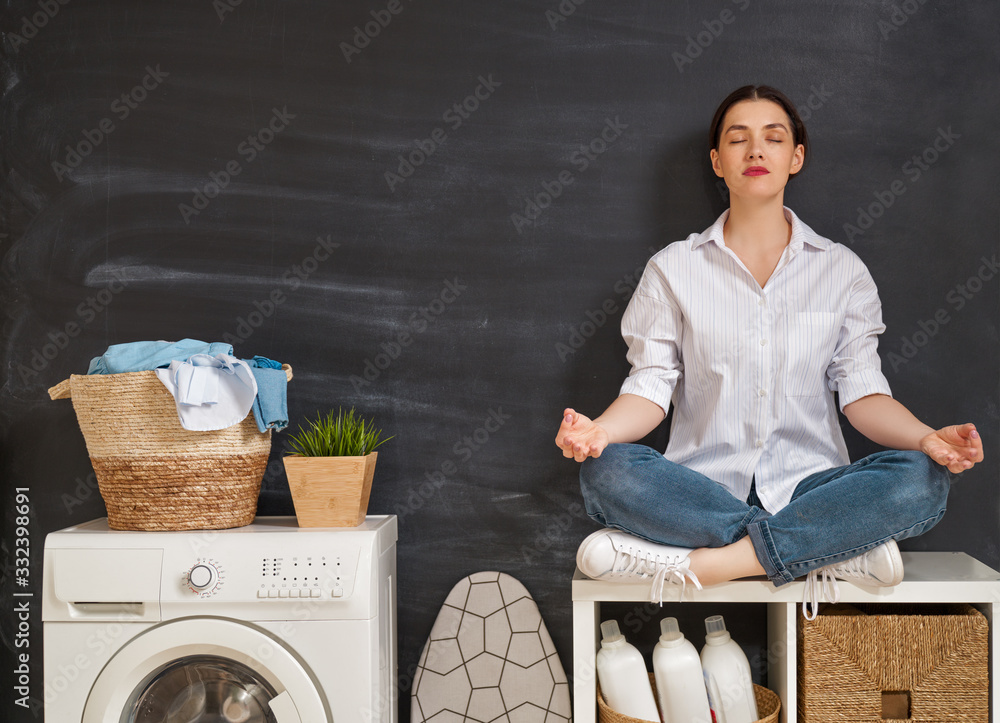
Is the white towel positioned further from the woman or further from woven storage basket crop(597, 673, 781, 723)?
woven storage basket crop(597, 673, 781, 723)

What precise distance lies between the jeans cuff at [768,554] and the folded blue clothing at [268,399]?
980mm

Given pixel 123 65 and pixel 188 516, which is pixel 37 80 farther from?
pixel 188 516

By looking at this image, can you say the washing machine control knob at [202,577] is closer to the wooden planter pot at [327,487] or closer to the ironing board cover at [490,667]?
the wooden planter pot at [327,487]

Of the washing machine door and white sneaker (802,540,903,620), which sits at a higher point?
white sneaker (802,540,903,620)

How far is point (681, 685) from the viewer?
1.56 metres

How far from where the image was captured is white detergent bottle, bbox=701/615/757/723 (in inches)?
62.1

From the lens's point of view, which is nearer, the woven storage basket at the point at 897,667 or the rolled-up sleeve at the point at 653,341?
the woven storage basket at the point at 897,667

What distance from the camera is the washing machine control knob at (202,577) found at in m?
1.63

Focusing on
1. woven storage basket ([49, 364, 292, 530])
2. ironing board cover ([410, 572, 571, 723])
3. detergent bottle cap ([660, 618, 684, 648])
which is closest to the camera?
detergent bottle cap ([660, 618, 684, 648])

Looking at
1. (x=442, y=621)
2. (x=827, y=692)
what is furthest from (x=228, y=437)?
(x=827, y=692)

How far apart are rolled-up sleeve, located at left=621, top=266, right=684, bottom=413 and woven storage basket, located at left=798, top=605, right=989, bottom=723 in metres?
0.55

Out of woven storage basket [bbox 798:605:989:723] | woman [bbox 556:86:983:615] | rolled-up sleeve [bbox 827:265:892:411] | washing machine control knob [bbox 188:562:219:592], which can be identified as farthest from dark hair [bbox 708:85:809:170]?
washing machine control knob [bbox 188:562:219:592]

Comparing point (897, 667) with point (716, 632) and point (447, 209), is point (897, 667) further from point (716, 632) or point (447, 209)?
point (447, 209)

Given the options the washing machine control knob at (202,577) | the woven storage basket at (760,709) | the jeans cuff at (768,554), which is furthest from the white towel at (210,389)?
the jeans cuff at (768,554)
